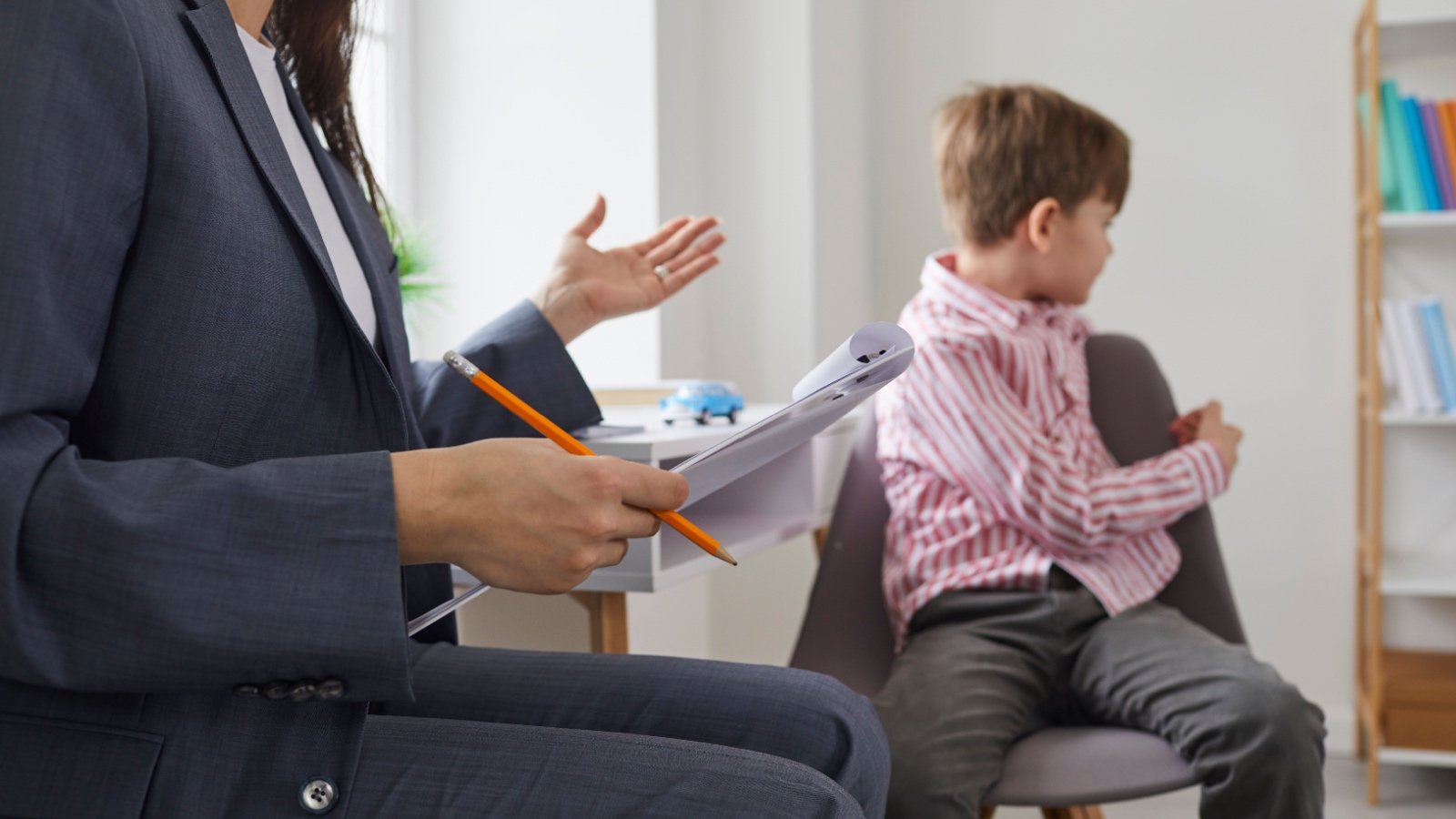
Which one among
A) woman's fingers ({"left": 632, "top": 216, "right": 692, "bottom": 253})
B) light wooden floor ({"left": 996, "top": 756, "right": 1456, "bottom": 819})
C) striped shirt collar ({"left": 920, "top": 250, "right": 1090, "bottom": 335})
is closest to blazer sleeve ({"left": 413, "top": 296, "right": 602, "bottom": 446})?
woman's fingers ({"left": 632, "top": 216, "right": 692, "bottom": 253})

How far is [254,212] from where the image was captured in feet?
2.10

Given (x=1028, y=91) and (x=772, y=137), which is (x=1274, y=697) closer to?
(x=1028, y=91)

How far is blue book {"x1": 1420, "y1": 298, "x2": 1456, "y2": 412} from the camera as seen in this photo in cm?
228

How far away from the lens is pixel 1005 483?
1390mm

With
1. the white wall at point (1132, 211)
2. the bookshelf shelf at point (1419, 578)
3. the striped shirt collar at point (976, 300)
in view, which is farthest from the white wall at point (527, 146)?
the bookshelf shelf at point (1419, 578)

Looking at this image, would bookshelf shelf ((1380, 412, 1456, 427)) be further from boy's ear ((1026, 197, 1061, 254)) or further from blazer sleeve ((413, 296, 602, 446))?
blazer sleeve ((413, 296, 602, 446))

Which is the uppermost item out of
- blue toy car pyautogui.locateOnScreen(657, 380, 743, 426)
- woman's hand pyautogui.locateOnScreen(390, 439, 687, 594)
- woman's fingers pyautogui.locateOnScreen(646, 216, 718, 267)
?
woman's fingers pyautogui.locateOnScreen(646, 216, 718, 267)

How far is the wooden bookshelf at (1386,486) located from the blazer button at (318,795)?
2.12m

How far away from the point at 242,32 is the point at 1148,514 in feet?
3.49

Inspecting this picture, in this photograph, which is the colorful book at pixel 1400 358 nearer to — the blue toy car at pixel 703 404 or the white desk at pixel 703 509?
the white desk at pixel 703 509

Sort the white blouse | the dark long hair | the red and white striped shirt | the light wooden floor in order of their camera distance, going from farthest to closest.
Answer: the light wooden floor
the red and white striped shirt
the dark long hair
the white blouse

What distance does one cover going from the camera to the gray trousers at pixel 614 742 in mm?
613

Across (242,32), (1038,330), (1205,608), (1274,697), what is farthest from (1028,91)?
(242,32)

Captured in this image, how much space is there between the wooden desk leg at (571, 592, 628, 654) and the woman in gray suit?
0.63m
